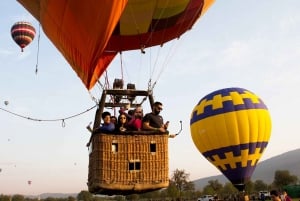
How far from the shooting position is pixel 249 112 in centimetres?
1941

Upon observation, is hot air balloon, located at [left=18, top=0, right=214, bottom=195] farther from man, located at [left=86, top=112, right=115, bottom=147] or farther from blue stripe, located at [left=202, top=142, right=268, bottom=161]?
blue stripe, located at [left=202, top=142, right=268, bottom=161]

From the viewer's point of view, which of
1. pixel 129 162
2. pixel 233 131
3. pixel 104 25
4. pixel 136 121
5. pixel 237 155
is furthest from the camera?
pixel 237 155

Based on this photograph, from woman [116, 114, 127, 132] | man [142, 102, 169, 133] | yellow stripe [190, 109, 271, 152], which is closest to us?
woman [116, 114, 127, 132]

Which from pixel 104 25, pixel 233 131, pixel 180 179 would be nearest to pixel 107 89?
pixel 104 25

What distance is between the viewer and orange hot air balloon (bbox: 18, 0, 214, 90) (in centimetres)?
543

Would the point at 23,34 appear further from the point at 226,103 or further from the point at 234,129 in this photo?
the point at 234,129

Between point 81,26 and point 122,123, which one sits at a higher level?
point 81,26

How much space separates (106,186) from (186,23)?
4.02m

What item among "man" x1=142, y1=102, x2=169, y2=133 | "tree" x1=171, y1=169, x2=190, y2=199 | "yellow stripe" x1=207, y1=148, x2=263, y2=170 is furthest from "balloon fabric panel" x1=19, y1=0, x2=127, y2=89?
"tree" x1=171, y1=169, x2=190, y2=199

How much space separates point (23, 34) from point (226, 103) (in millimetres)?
11243

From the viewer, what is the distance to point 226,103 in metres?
19.6

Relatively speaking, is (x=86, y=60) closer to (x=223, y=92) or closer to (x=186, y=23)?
(x=186, y=23)

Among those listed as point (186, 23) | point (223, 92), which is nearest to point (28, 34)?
point (223, 92)

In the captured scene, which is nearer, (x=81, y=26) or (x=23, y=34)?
(x=81, y=26)
